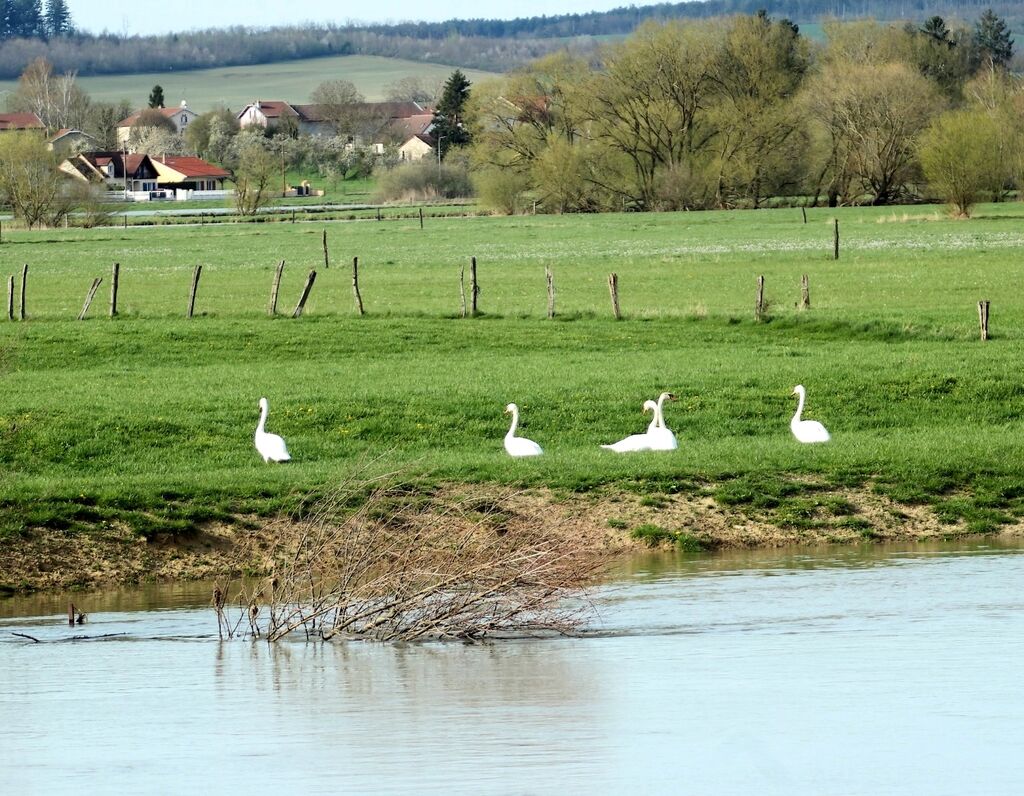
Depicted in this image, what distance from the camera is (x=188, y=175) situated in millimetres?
189125

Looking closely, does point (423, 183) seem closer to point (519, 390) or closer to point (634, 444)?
point (519, 390)

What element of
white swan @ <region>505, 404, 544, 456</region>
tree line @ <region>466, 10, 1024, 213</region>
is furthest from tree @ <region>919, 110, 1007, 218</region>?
white swan @ <region>505, 404, 544, 456</region>

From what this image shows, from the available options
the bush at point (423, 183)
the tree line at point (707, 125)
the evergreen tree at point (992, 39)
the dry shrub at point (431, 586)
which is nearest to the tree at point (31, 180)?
the tree line at point (707, 125)

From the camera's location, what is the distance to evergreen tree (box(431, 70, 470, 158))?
170 meters

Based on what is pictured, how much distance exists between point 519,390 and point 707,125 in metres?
94.7

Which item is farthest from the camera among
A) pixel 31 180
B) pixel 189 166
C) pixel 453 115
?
pixel 189 166

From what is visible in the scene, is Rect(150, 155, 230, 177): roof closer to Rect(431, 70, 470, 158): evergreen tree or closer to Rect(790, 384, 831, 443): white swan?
Rect(431, 70, 470, 158): evergreen tree

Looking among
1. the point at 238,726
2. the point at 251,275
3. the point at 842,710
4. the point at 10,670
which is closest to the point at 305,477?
the point at 10,670

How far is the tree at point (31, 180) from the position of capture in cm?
11244

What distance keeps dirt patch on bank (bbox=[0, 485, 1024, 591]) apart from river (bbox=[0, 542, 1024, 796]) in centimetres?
110

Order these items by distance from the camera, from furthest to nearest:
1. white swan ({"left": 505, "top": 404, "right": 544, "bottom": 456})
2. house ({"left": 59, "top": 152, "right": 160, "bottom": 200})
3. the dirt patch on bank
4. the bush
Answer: house ({"left": 59, "top": 152, "right": 160, "bottom": 200}) → the bush → white swan ({"left": 505, "top": 404, "right": 544, "bottom": 456}) → the dirt patch on bank

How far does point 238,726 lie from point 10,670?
115 inches

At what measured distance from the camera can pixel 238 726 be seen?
41.3ft

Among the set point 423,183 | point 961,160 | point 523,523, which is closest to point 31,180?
point 423,183
